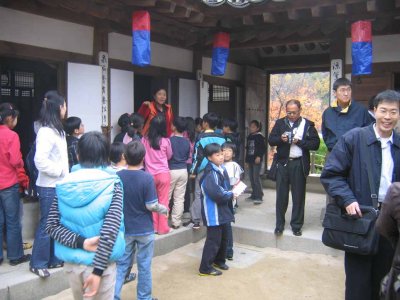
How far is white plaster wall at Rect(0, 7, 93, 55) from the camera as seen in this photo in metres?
5.33

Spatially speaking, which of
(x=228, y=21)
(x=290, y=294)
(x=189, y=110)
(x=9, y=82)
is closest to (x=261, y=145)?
(x=189, y=110)

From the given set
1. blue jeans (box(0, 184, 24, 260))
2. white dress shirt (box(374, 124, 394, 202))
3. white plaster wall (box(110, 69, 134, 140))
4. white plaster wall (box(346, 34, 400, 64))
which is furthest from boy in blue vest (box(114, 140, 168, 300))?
white plaster wall (box(346, 34, 400, 64))

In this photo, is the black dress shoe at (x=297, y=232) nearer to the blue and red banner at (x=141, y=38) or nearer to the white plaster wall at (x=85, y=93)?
the blue and red banner at (x=141, y=38)

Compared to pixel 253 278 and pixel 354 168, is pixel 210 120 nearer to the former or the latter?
pixel 253 278

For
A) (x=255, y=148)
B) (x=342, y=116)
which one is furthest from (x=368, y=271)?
(x=255, y=148)

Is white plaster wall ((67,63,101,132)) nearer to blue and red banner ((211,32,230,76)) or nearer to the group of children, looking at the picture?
the group of children

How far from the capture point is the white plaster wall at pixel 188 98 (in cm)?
819

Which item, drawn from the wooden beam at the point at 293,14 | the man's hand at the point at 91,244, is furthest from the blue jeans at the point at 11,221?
the wooden beam at the point at 293,14

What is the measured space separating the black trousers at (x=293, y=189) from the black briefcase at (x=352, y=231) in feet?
8.84

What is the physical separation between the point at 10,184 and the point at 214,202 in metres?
2.29

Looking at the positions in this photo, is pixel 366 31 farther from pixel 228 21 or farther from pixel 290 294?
pixel 290 294

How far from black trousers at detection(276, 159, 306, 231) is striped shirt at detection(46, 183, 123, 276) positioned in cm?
368

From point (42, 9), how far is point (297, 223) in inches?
185

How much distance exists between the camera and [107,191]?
259 centimetres
